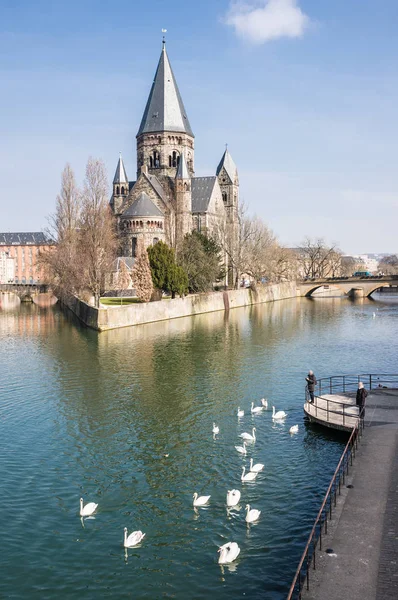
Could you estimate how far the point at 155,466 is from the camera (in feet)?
72.3

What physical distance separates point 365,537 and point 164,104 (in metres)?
108

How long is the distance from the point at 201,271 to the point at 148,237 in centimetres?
1963

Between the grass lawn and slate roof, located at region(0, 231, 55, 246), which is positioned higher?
slate roof, located at region(0, 231, 55, 246)

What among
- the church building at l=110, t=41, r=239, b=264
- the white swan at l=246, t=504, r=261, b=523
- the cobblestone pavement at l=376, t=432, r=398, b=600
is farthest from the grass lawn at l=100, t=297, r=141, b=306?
the cobblestone pavement at l=376, t=432, r=398, b=600

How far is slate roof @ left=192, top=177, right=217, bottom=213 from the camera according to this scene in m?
112

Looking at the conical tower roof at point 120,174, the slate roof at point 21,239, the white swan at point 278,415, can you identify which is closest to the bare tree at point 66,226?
the conical tower roof at point 120,174

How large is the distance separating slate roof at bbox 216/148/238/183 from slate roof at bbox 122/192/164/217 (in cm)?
3012

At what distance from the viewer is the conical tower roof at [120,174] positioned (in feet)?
369

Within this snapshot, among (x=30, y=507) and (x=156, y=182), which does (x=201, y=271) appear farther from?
(x=30, y=507)

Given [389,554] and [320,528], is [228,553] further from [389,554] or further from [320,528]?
[389,554]

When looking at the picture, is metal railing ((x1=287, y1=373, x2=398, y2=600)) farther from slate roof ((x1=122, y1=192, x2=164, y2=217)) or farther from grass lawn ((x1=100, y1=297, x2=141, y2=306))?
slate roof ((x1=122, y1=192, x2=164, y2=217))

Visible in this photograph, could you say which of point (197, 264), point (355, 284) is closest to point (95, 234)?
point (197, 264)

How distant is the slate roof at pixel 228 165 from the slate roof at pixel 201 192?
12289 mm

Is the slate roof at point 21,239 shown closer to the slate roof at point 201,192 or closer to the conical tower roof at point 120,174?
the conical tower roof at point 120,174
